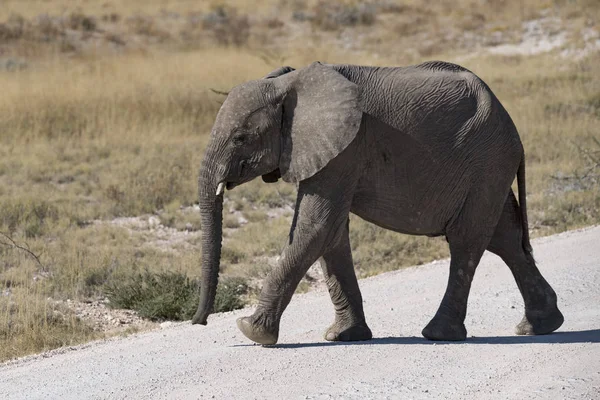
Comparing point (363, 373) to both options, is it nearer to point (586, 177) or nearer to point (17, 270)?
point (17, 270)

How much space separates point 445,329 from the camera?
7.73 m

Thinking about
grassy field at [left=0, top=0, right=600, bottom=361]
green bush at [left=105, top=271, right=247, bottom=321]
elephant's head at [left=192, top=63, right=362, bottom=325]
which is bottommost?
grassy field at [left=0, top=0, right=600, bottom=361]

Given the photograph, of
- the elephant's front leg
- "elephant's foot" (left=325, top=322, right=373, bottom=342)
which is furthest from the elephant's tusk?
"elephant's foot" (left=325, top=322, right=373, bottom=342)

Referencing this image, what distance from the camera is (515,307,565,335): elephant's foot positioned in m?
8.16

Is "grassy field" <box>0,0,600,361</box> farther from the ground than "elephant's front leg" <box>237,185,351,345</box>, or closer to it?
closer to it

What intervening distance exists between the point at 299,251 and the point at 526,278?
77.1 inches

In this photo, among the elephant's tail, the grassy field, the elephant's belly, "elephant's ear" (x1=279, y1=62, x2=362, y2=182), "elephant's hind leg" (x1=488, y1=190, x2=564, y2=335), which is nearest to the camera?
"elephant's ear" (x1=279, y1=62, x2=362, y2=182)

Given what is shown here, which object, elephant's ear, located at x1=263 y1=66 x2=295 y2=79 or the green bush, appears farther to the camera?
the green bush

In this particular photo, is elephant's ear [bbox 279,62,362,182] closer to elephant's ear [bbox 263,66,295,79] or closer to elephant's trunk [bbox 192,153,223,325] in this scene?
elephant's ear [bbox 263,66,295,79]

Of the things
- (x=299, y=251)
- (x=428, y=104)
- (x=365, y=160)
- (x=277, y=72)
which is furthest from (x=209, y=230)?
(x=428, y=104)

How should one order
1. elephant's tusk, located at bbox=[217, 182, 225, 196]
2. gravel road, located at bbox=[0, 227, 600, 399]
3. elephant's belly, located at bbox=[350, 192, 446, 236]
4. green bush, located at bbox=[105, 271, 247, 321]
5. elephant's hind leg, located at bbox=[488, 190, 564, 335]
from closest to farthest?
gravel road, located at bbox=[0, 227, 600, 399] < elephant's tusk, located at bbox=[217, 182, 225, 196] < elephant's belly, located at bbox=[350, 192, 446, 236] < elephant's hind leg, located at bbox=[488, 190, 564, 335] < green bush, located at bbox=[105, 271, 247, 321]

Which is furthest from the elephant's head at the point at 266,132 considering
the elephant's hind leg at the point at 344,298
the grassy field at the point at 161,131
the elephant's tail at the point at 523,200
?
the grassy field at the point at 161,131

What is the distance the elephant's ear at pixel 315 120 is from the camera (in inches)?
282

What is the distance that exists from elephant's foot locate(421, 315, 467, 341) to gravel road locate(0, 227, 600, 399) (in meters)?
0.09
